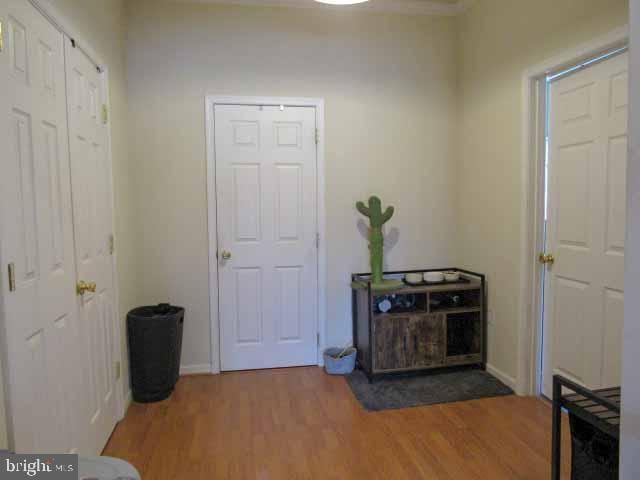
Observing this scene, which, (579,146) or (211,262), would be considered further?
(211,262)

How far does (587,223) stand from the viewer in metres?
2.36

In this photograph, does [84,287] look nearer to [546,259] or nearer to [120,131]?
[120,131]

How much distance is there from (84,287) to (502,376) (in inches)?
109

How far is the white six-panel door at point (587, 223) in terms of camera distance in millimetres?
2182

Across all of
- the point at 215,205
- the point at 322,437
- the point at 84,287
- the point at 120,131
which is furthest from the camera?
the point at 215,205

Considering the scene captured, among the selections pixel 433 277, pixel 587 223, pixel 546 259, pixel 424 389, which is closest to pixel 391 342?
pixel 424 389

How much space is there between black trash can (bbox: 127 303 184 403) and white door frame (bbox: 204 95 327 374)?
A: 436 millimetres

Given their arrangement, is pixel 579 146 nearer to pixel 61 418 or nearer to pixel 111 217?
pixel 111 217

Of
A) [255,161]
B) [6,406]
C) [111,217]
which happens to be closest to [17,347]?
[6,406]

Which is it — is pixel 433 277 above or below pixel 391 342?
above

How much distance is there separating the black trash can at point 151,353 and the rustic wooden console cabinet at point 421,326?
1.38m

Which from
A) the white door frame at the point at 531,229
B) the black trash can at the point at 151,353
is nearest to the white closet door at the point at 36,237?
the black trash can at the point at 151,353

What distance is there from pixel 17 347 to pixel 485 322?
294cm

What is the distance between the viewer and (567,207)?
2.51 meters
